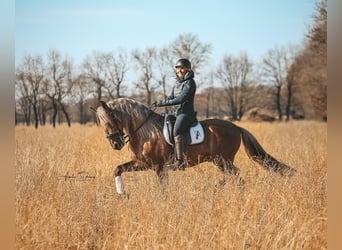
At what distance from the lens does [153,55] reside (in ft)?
10.4

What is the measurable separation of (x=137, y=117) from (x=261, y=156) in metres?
0.96

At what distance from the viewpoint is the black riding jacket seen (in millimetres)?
3057

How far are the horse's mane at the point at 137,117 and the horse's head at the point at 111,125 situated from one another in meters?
0.04

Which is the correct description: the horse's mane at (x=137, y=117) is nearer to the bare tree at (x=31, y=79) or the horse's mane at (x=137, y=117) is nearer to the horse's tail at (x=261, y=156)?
the bare tree at (x=31, y=79)

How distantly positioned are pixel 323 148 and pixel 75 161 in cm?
180

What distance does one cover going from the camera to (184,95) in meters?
3.06

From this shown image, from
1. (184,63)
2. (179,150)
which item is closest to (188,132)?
(179,150)

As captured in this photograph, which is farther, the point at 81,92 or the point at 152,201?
the point at 81,92

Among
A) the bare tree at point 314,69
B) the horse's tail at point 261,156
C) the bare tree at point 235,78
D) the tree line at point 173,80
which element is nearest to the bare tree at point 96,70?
the tree line at point 173,80

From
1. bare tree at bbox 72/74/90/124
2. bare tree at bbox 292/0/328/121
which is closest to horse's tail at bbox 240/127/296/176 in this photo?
bare tree at bbox 292/0/328/121

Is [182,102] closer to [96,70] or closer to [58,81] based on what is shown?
[96,70]
